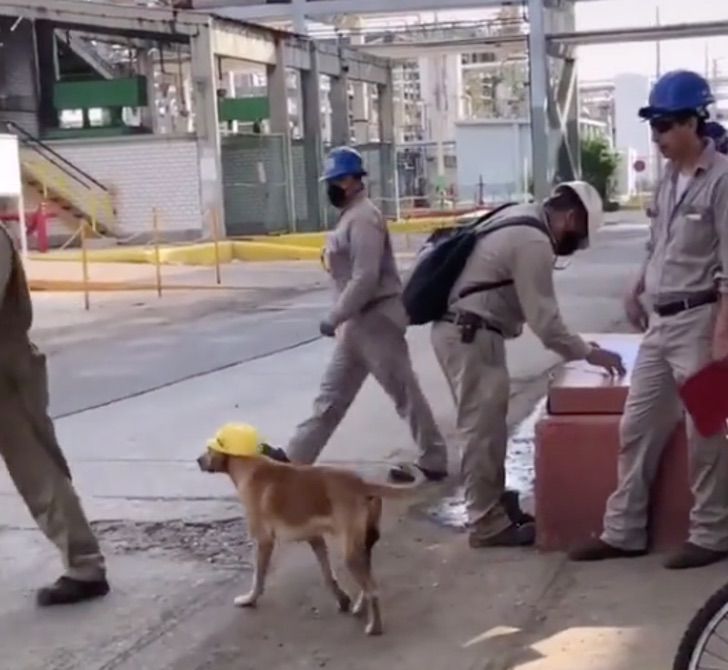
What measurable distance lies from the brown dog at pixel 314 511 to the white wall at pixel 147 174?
27.9 m

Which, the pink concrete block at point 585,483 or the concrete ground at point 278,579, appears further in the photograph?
the pink concrete block at point 585,483

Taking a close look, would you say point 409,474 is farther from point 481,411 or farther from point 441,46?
point 441,46

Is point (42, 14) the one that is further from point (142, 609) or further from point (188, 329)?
point (142, 609)

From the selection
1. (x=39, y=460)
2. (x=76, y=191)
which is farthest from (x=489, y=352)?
(x=76, y=191)

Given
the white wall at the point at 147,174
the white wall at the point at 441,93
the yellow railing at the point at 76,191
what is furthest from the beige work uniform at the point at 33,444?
the white wall at the point at 441,93

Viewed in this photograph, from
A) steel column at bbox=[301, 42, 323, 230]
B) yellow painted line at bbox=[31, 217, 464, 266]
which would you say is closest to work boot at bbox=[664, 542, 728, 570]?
yellow painted line at bbox=[31, 217, 464, 266]

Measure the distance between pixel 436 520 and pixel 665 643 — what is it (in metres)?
2.18

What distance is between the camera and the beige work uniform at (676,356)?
5.89 metres

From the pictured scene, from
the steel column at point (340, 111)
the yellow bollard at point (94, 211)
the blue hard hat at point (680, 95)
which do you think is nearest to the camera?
the blue hard hat at point (680, 95)

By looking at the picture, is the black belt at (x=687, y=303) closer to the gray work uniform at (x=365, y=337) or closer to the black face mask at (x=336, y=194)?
the gray work uniform at (x=365, y=337)

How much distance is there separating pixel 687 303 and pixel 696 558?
1.06 metres

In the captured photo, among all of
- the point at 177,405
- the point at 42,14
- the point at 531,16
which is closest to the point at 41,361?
the point at 177,405

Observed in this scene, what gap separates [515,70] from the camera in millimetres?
69562

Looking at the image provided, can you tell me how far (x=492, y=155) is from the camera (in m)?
49.9
